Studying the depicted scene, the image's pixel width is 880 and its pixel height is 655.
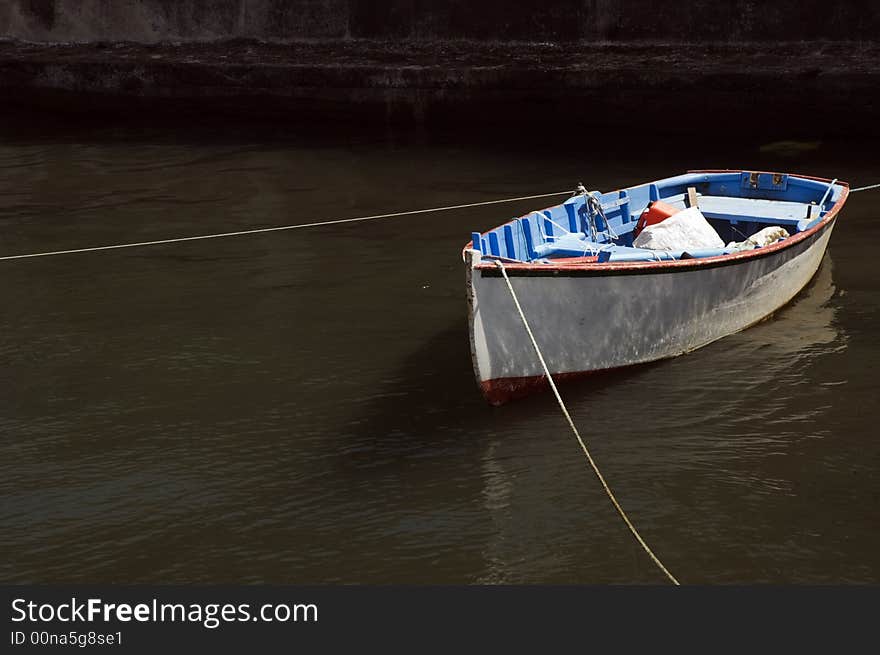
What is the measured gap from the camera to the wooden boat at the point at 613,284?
7570mm

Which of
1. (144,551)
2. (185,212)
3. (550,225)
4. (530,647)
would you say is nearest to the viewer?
(530,647)

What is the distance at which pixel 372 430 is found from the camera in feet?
25.1

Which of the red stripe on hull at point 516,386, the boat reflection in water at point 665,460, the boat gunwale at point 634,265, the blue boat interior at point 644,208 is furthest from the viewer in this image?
the blue boat interior at point 644,208

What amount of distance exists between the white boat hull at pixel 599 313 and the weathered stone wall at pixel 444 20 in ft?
24.3

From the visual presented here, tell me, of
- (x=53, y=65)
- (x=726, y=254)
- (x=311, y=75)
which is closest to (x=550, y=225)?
(x=726, y=254)

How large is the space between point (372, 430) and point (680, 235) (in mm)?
3061

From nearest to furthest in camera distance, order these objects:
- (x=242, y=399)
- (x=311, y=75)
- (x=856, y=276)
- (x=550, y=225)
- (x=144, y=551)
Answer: (x=144, y=551), (x=242, y=399), (x=550, y=225), (x=856, y=276), (x=311, y=75)

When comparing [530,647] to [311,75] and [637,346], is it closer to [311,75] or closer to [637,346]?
[637,346]

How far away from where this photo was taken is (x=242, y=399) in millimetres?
8141

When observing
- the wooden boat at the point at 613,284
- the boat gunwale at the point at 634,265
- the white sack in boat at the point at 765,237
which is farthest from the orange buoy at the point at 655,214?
the boat gunwale at the point at 634,265

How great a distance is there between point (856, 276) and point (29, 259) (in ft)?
24.2

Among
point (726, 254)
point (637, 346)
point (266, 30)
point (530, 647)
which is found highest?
point (266, 30)

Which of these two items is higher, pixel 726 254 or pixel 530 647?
pixel 726 254

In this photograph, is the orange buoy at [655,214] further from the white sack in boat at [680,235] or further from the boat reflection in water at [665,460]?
the boat reflection in water at [665,460]
